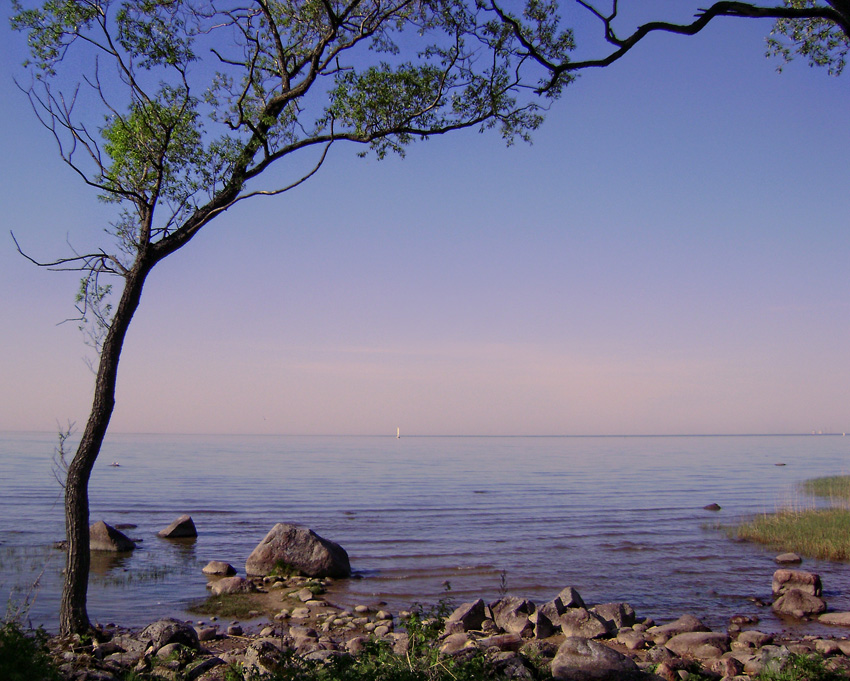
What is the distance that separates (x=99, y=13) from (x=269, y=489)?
31948mm

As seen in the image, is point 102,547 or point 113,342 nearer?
point 113,342

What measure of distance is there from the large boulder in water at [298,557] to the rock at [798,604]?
9.97 m

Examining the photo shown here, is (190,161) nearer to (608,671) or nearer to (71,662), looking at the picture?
(71,662)

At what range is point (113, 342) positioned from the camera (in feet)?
33.4

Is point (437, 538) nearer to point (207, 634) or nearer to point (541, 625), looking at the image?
point (541, 625)

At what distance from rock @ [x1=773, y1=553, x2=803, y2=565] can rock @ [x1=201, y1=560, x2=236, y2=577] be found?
15.5 metres

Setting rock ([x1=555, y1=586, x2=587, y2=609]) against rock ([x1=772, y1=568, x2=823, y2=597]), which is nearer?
rock ([x1=555, y1=586, x2=587, y2=609])

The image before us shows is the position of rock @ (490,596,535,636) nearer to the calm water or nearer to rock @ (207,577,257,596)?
the calm water

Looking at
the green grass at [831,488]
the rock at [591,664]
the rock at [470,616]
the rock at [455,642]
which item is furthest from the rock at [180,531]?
the green grass at [831,488]

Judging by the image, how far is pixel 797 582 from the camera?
1482 centimetres

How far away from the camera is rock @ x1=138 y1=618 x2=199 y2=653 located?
964 centimetres

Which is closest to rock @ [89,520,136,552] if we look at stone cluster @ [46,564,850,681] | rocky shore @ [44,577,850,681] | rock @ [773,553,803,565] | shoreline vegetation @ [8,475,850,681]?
shoreline vegetation @ [8,475,850,681]

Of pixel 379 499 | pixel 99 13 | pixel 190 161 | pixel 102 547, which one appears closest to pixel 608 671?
pixel 190 161

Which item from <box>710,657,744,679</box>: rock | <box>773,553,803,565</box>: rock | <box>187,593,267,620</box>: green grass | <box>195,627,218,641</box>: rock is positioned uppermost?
<box>710,657,744,679</box>: rock
